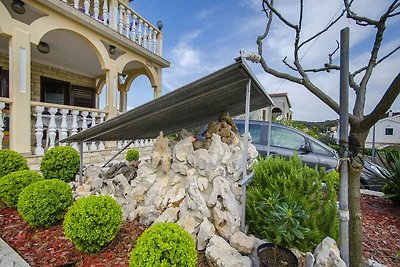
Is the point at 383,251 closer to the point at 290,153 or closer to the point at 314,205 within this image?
the point at 314,205

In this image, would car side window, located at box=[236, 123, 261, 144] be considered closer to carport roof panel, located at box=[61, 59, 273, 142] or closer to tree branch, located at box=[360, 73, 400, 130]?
carport roof panel, located at box=[61, 59, 273, 142]

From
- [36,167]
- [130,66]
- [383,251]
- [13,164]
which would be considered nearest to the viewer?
[383,251]

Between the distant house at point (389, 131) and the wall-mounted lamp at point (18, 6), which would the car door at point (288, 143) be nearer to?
the wall-mounted lamp at point (18, 6)

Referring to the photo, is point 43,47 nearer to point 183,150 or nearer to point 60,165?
point 60,165

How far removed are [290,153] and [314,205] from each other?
3107mm

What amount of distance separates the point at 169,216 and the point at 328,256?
158cm

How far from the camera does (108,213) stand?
2.14 m

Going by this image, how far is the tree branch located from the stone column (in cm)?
590

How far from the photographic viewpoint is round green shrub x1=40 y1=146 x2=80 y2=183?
153 inches

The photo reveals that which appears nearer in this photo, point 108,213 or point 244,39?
point 108,213

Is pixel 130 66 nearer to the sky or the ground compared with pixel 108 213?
nearer to the sky

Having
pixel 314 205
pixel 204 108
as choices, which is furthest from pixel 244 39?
pixel 314 205

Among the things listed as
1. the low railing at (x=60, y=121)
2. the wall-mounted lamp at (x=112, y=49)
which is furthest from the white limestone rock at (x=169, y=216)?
the wall-mounted lamp at (x=112, y=49)

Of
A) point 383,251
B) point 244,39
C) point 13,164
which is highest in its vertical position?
point 244,39
